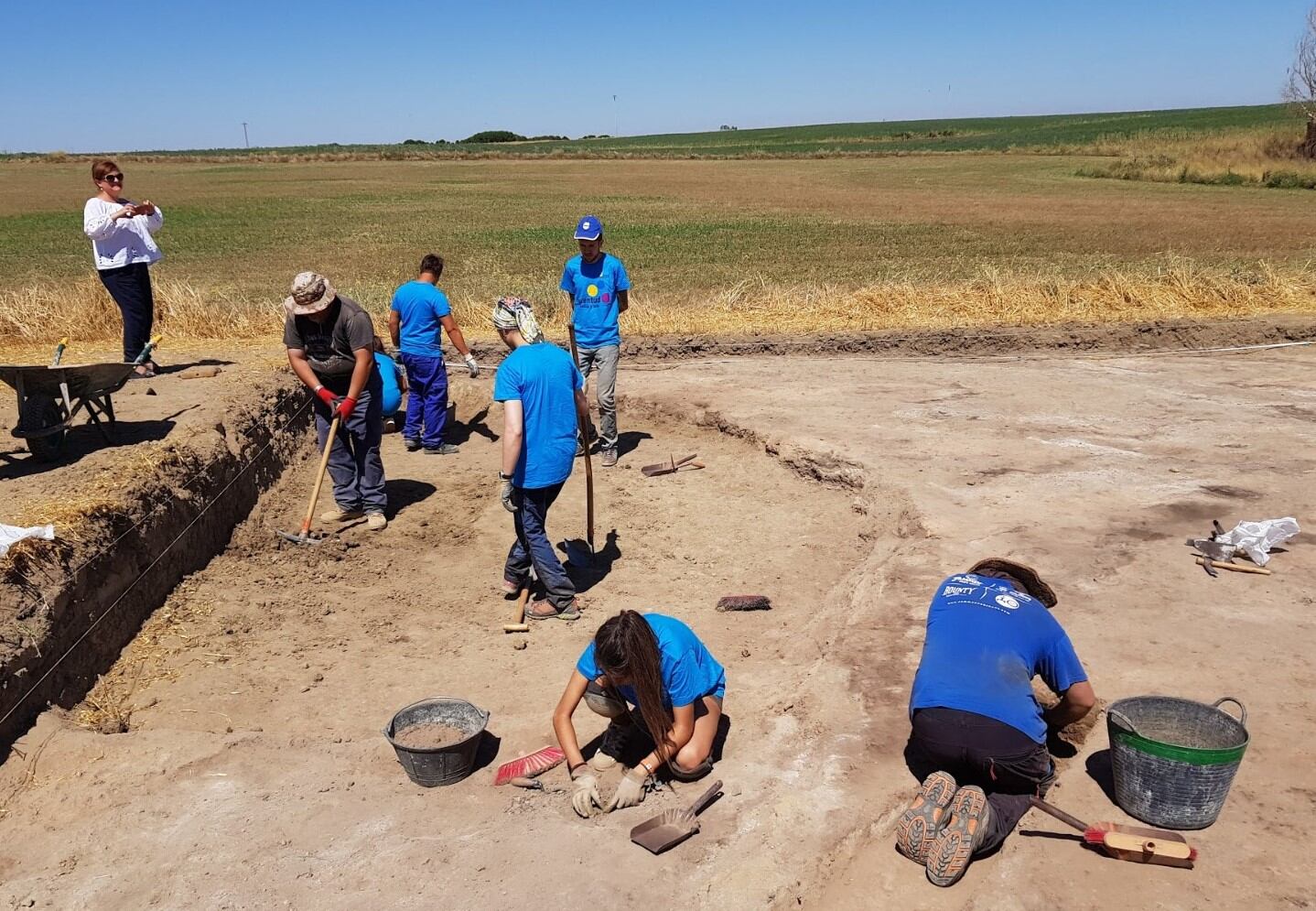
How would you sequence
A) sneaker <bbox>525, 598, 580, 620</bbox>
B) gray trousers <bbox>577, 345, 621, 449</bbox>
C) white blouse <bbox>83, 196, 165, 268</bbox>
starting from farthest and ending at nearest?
white blouse <bbox>83, 196, 165, 268</bbox> → gray trousers <bbox>577, 345, 621, 449</bbox> → sneaker <bbox>525, 598, 580, 620</bbox>

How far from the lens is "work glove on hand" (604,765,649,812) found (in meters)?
4.50

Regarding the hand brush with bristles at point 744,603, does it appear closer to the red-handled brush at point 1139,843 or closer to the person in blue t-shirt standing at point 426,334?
the red-handled brush at point 1139,843

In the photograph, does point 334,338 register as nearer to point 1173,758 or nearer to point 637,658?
point 637,658

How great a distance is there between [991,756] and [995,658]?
394mm

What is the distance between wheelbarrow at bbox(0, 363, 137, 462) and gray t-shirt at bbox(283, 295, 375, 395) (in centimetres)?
152

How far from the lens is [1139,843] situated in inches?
153

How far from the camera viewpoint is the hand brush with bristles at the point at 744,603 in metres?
6.96

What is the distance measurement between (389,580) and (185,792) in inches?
118

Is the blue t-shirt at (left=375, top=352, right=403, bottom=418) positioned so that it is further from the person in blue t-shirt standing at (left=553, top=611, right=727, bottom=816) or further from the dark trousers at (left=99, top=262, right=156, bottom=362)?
the person in blue t-shirt standing at (left=553, top=611, right=727, bottom=816)

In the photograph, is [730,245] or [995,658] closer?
[995,658]

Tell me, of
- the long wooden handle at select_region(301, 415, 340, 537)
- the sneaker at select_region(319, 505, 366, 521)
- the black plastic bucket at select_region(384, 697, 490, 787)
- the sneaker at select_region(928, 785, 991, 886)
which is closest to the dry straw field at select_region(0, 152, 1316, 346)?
the sneaker at select_region(319, 505, 366, 521)

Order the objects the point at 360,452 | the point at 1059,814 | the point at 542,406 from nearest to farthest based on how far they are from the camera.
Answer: the point at 1059,814
the point at 542,406
the point at 360,452

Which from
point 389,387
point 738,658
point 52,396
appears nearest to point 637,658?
point 738,658

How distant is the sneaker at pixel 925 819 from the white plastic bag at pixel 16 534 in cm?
485
